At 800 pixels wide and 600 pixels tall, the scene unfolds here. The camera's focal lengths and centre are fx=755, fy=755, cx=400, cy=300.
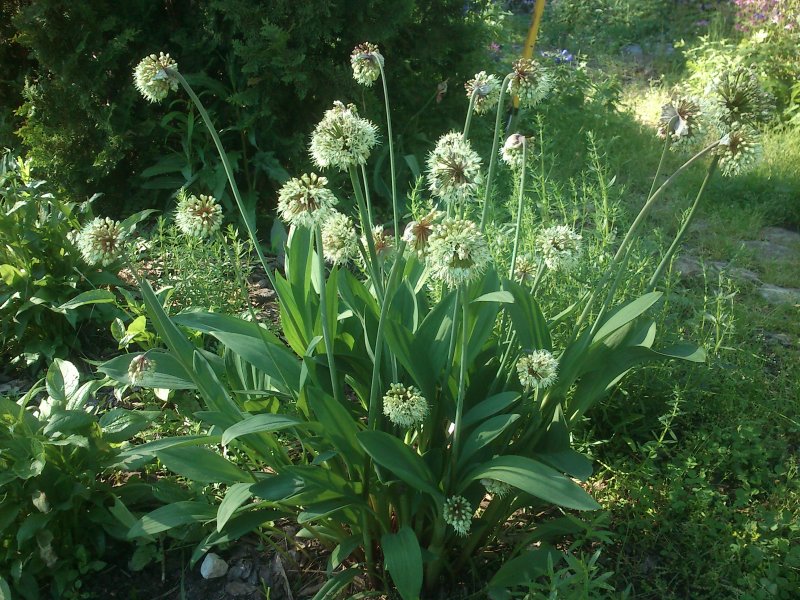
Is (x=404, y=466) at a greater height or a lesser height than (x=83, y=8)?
lesser

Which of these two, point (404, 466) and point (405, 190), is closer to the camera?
point (404, 466)

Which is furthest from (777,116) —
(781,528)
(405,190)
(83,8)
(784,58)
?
(83,8)

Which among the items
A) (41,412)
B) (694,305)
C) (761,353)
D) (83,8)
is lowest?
(761,353)

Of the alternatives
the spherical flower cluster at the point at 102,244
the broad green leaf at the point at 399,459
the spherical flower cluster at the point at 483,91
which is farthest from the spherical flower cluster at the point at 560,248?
the spherical flower cluster at the point at 102,244

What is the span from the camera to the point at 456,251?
1.69m

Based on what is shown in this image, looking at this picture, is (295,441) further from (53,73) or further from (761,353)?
(53,73)

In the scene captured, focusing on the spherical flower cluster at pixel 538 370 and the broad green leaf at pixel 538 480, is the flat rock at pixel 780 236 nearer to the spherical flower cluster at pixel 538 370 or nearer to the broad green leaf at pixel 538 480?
the spherical flower cluster at pixel 538 370

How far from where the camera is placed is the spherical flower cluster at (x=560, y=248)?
6.98ft

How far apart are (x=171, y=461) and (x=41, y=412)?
0.80 meters

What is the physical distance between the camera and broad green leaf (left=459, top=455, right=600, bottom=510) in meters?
1.80

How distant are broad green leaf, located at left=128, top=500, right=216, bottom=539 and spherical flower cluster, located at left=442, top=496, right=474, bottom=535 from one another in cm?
69

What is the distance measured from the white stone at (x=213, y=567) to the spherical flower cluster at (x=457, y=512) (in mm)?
853

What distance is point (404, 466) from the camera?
1932 mm

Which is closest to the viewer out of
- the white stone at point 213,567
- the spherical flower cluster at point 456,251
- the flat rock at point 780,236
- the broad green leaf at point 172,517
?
the spherical flower cluster at point 456,251
